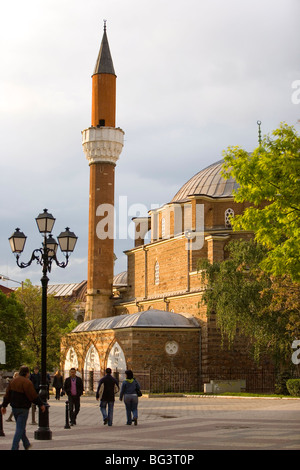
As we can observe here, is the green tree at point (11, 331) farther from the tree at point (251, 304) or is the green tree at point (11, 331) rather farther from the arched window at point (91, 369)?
the tree at point (251, 304)

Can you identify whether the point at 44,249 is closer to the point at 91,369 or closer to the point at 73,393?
the point at 73,393

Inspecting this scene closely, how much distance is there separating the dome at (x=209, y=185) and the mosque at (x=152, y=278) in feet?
0.21

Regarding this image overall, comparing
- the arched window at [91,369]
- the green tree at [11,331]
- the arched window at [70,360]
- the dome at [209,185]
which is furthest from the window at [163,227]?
the green tree at [11,331]

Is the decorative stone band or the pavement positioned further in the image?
the decorative stone band

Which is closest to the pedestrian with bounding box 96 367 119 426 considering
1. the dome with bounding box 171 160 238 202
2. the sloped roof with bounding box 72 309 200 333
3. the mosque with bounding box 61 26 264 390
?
the mosque with bounding box 61 26 264 390

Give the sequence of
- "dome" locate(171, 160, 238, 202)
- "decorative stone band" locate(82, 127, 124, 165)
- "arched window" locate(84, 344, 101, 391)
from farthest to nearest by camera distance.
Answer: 1. "decorative stone band" locate(82, 127, 124, 165)
2. "dome" locate(171, 160, 238, 202)
3. "arched window" locate(84, 344, 101, 391)

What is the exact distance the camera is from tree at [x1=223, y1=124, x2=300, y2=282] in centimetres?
1585

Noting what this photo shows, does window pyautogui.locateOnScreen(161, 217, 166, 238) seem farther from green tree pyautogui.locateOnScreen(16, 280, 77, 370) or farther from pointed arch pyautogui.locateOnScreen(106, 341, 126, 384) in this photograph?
pointed arch pyautogui.locateOnScreen(106, 341, 126, 384)

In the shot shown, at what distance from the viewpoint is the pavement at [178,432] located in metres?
11.4

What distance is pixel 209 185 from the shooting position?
41031 mm

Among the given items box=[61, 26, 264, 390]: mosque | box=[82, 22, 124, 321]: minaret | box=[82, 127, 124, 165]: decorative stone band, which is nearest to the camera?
box=[61, 26, 264, 390]: mosque

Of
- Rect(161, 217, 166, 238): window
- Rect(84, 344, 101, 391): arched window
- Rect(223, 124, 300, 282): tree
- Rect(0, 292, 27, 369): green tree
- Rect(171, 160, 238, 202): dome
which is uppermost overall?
Rect(171, 160, 238, 202): dome

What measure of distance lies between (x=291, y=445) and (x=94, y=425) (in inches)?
252
